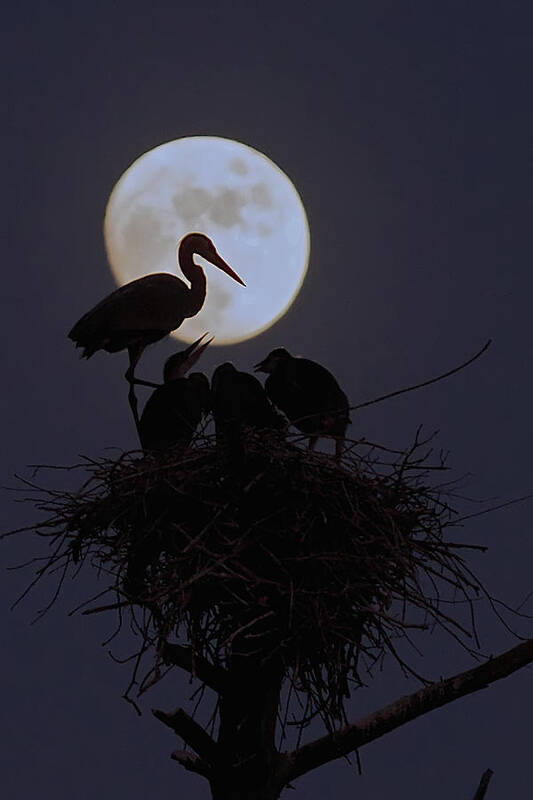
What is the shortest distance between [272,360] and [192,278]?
137 centimetres

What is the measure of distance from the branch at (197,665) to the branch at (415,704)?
0.49 m

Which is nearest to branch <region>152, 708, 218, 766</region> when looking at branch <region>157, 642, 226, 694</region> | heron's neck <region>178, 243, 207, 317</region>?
branch <region>157, 642, 226, 694</region>

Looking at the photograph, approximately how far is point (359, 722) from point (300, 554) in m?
0.71

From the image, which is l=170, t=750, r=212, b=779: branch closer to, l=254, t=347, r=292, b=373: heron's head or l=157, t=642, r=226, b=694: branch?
l=157, t=642, r=226, b=694: branch

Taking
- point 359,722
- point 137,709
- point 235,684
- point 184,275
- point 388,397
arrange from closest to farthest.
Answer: point 137,709 → point 359,722 → point 235,684 → point 388,397 → point 184,275

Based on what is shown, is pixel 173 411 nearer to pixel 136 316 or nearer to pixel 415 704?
pixel 136 316

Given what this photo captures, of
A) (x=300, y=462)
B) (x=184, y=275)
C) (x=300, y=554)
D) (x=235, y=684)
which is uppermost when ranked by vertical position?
(x=184, y=275)

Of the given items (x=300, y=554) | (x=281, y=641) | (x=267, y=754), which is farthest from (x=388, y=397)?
(x=267, y=754)

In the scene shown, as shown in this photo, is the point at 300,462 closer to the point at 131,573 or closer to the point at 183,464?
the point at 183,464

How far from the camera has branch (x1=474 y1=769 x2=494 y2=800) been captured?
12.2 feet

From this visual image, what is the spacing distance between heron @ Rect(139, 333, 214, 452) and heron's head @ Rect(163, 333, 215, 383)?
0.72 metres

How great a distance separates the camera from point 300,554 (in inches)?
176

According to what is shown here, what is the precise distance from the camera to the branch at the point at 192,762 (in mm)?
4254

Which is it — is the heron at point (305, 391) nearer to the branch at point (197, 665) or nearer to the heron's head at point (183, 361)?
the heron's head at point (183, 361)
